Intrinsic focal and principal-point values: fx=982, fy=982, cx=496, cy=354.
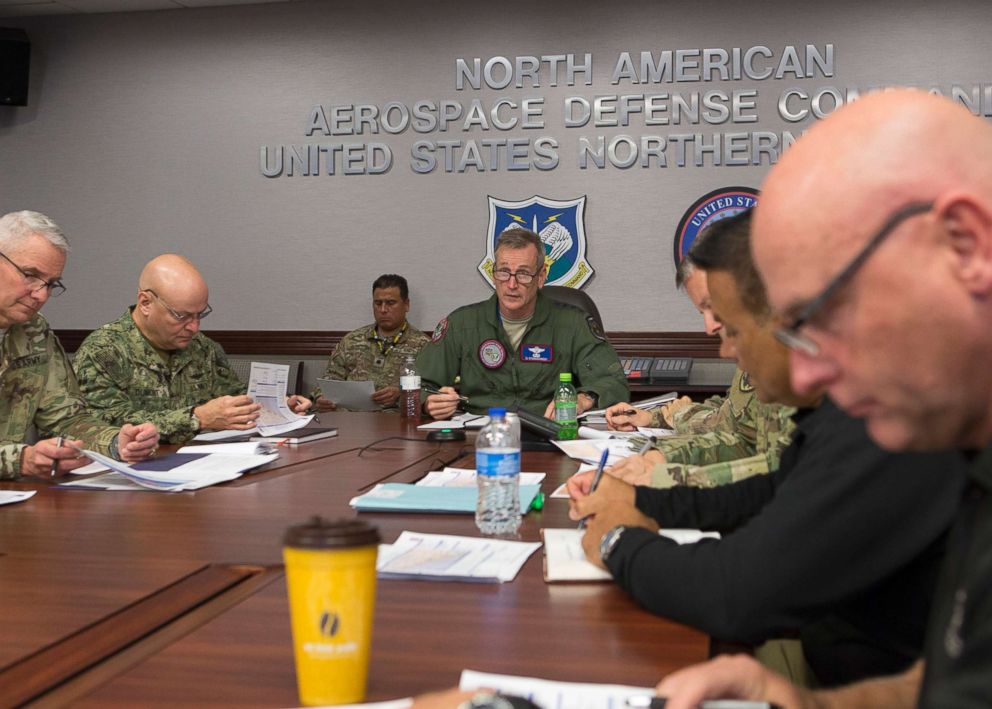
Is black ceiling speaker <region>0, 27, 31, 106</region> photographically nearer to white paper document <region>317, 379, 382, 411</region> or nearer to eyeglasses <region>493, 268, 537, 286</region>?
white paper document <region>317, 379, 382, 411</region>

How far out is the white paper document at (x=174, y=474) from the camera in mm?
2229

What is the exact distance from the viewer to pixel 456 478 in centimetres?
232

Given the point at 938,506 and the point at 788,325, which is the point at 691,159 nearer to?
the point at 938,506

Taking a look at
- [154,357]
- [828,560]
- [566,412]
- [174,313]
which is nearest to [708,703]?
[828,560]

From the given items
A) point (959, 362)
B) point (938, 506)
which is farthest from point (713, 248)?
point (959, 362)

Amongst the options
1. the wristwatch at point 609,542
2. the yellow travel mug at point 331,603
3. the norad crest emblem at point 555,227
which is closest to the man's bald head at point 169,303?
the norad crest emblem at point 555,227

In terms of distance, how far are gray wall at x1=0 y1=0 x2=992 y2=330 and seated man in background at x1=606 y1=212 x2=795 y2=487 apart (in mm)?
2460

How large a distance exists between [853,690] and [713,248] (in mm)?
844

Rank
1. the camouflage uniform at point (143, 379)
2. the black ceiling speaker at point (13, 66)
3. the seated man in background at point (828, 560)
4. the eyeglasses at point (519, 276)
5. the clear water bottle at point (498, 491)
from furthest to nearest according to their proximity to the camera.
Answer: the black ceiling speaker at point (13, 66) < the eyeglasses at point (519, 276) < the camouflage uniform at point (143, 379) < the clear water bottle at point (498, 491) < the seated man in background at point (828, 560)

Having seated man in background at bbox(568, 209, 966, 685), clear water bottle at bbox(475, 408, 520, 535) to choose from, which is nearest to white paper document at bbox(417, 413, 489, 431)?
clear water bottle at bbox(475, 408, 520, 535)

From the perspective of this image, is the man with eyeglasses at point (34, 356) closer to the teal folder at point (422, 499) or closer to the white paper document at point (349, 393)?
the teal folder at point (422, 499)

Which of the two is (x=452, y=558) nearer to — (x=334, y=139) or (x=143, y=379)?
(x=143, y=379)

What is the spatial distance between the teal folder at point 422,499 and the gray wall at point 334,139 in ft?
12.1

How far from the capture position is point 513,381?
4258mm
